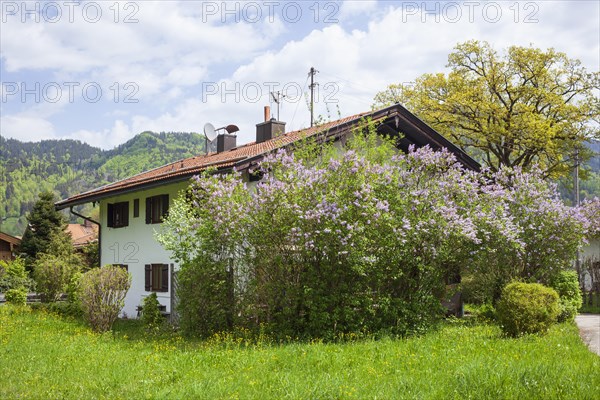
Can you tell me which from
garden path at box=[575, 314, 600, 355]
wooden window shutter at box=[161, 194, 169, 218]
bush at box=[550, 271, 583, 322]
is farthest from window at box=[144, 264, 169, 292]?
garden path at box=[575, 314, 600, 355]

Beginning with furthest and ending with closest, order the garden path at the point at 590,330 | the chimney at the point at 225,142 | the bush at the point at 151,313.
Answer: the chimney at the point at 225,142 → the bush at the point at 151,313 → the garden path at the point at 590,330

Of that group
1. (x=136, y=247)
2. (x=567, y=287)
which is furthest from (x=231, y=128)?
(x=567, y=287)

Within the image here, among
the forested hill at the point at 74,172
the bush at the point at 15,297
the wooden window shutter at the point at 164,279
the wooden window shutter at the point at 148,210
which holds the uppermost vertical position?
the forested hill at the point at 74,172

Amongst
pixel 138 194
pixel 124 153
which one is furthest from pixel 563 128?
pixel 124 153

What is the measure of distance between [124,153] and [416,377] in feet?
Answer: 652

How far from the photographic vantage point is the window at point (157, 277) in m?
20.6

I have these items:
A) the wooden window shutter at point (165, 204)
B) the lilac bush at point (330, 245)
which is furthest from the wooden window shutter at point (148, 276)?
the lilac bush at point (330, 245)

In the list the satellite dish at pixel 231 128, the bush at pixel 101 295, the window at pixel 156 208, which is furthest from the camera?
the satellite dish at pixel 231 128

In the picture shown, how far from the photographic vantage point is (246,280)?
1366 centimetres

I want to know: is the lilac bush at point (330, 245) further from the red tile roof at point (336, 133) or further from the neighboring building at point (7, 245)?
the neighboring building at point (7, 245)

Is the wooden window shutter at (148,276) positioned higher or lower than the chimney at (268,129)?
lower

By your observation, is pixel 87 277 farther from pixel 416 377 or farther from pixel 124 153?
pixel 124 153

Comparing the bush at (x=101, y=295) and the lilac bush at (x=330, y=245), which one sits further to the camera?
the bush at (x=101, y=295)

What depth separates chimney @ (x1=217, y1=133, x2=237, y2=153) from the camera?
25.0 m
